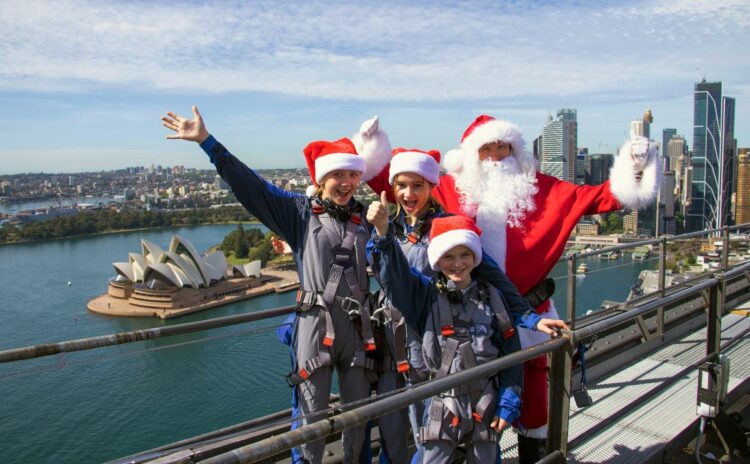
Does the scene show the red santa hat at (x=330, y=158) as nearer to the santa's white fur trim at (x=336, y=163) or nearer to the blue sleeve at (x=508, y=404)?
the santa's white fur trim at (x=336, y=163)

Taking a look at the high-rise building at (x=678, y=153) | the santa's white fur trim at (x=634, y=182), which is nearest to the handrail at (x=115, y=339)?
the santa's white fur trim at (x=634, y=182)

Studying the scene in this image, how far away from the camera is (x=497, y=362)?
4.40 ft

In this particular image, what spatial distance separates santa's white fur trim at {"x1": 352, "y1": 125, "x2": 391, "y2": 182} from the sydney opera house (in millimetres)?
32931

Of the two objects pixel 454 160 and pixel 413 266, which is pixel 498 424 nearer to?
pixel 413 266

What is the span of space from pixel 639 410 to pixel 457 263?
1393mm

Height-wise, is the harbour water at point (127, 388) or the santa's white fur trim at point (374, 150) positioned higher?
the santa's white fur trim at point (374, 150)

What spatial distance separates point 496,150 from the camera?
2119 millimetres

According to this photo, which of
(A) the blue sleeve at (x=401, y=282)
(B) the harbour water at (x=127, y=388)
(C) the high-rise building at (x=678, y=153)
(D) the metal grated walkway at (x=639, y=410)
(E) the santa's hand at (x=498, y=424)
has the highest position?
(C) the high-rise building at (x=678, y=153)

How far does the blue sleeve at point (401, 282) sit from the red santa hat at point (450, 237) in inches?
3.1

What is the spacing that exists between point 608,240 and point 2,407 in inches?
1193

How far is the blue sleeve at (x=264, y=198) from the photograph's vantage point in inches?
68.9

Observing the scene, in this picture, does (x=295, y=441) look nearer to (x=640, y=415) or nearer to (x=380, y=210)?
(x=380, y=210)

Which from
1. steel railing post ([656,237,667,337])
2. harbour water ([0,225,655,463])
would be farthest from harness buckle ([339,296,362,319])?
harbour water ([0,225,655,463])

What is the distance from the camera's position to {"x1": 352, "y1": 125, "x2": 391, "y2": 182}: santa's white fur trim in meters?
2.21
